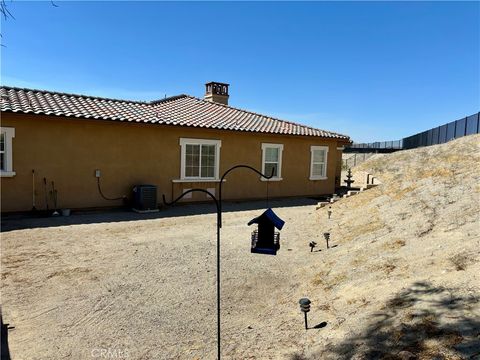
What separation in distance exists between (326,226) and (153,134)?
6.99 metres

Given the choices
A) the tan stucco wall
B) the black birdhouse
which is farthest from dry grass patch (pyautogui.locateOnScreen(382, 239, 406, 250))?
the tan stucco wall

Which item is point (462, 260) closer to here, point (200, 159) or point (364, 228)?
point (364, 228)

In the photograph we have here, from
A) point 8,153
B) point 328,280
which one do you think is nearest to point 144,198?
point 8,153

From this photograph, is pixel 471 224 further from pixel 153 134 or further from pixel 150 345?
pixel 153 134

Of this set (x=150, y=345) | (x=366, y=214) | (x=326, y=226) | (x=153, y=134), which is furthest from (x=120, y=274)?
(x=153, y=134)

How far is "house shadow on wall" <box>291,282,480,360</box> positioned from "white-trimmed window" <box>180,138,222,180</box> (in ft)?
35.3

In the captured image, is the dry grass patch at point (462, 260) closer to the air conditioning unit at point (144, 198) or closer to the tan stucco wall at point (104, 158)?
the air conditioning unit at point (144, 198)

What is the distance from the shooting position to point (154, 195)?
12617 millimetres

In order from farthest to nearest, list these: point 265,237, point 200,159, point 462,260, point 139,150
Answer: point 200,159
point 139,150
point 265,237
point 462,260

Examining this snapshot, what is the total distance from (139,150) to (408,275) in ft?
33.6

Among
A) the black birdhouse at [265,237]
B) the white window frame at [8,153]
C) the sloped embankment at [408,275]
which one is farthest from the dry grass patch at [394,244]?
the white window frame at [8,153]

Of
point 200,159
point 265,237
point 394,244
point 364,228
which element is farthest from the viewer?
point 200,159

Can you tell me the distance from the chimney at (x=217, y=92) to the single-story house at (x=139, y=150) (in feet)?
9.44

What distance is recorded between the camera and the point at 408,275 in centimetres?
496
